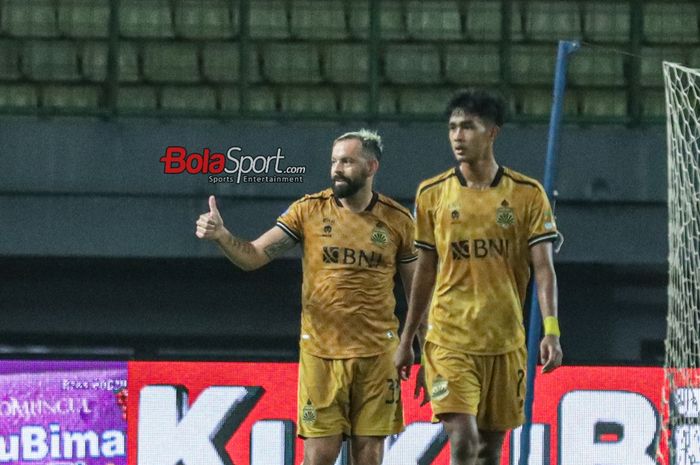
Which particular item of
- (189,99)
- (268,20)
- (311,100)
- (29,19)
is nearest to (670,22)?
(311,100)

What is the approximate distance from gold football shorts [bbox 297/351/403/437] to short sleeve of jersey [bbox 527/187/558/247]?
1363mm

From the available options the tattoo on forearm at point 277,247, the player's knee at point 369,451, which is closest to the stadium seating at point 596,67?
the tattoo on forearm at point 277,247

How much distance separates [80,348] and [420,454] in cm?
538

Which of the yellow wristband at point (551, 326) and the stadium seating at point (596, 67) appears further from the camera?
the stadium seating at point (596, 67)

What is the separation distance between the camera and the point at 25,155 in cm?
1597

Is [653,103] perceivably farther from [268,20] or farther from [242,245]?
[242,245]

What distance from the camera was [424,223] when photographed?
26.0ft

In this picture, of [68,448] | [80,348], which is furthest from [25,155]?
[68,448]

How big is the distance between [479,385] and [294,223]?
1.65 m

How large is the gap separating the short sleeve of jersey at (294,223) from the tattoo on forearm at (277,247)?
0.04m

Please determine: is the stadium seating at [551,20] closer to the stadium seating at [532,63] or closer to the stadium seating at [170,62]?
the stadium seating at [532,63]

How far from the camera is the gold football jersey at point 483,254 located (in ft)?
25.4

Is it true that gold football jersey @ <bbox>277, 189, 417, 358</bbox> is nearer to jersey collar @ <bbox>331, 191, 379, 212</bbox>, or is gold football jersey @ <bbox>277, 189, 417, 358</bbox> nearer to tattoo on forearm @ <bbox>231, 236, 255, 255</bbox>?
jersey collar @ <bbox>331, 191, 379, 212</bbox>

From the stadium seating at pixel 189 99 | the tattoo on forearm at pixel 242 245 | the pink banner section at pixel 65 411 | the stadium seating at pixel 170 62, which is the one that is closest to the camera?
the tattoo on forearm at pixel 242 245
